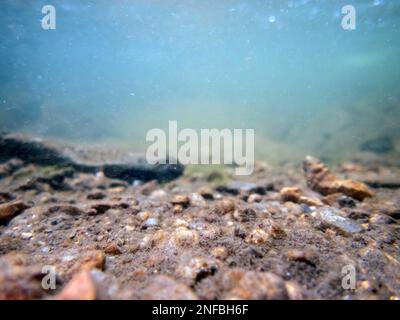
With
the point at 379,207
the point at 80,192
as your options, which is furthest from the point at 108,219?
the point at 379,207

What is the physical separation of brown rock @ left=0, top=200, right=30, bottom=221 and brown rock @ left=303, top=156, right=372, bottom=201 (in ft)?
17.2

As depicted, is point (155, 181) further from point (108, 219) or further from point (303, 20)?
point (303, 20)

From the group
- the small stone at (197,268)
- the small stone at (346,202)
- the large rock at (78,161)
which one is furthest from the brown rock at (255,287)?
the large rock at (78,161)

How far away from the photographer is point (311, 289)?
6.02 feet

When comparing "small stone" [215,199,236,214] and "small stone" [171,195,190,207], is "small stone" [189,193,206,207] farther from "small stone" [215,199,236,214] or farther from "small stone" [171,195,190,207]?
"small stone" [215,199,236,214]

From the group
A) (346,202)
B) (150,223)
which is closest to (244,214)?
(150,223)

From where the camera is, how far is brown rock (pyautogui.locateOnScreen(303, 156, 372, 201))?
164 inches

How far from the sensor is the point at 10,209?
332cm

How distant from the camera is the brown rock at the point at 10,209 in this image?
3238 millimetres

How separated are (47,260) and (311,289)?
241 cm

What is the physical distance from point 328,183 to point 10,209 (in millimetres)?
5404

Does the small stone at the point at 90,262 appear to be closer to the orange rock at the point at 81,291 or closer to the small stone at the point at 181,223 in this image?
the orange rock at the point at 81,291

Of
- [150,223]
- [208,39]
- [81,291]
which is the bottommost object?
[150,223]

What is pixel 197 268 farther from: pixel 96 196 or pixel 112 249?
pixel 96 196
